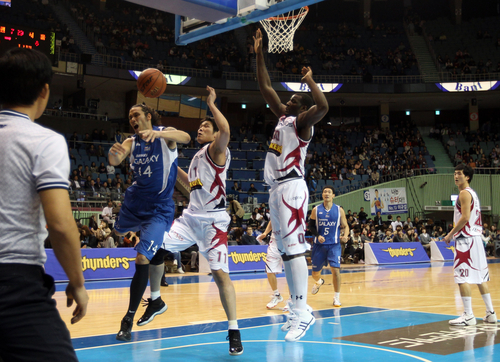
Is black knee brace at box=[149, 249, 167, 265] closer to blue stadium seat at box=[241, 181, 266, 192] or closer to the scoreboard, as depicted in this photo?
the scoreboard

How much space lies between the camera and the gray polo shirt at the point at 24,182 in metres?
1.97

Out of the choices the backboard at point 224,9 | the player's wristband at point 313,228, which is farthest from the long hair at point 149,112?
the player's wristband at point 313,228

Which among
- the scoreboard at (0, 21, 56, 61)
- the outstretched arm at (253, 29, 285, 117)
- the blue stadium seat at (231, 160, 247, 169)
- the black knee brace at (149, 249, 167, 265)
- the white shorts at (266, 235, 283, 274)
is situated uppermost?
the scoreboard at (0, 21, 56, 61)

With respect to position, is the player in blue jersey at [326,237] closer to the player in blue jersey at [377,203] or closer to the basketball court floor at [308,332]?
the basketball court floor at [308,332]

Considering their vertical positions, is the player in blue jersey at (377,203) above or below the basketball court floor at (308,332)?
above

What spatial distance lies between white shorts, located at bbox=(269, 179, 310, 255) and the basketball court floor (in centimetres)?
101

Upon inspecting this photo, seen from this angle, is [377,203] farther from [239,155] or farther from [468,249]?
[468,249]

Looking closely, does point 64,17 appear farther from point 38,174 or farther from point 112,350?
point 38,174

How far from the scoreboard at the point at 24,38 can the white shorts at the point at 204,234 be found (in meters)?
10.9

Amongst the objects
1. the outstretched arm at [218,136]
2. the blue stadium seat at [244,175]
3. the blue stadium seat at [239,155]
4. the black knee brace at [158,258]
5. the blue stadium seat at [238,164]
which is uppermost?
the blue stadium seat at [239,155]

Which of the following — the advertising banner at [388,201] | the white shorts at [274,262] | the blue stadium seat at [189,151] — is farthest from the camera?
the advertising banner at [388,201]

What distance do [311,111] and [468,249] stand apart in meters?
3.30

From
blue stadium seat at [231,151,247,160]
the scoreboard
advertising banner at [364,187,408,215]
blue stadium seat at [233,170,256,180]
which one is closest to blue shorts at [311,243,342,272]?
the scoreboard

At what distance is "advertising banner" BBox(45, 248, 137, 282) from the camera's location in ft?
40.4
